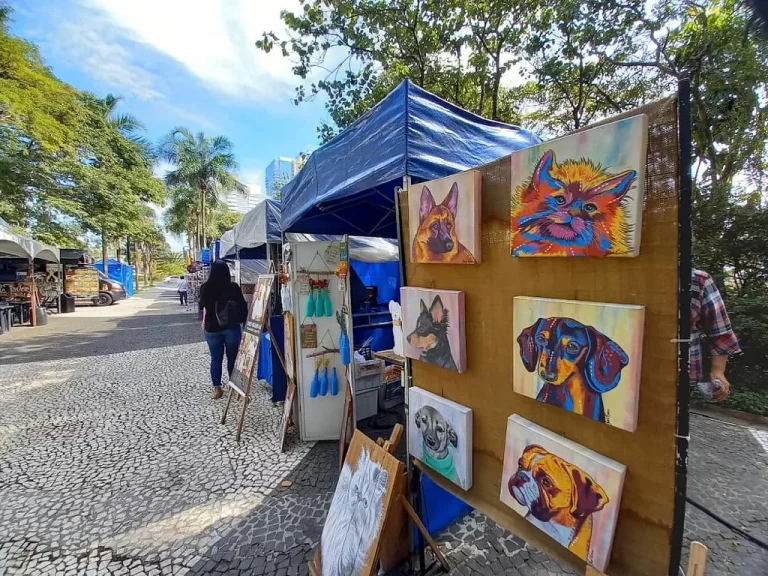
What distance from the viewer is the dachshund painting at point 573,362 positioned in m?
0.87

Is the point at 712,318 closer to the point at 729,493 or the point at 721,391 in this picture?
the point at 721,391

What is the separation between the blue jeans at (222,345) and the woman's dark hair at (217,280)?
0.50 m

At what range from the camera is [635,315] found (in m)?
0.81

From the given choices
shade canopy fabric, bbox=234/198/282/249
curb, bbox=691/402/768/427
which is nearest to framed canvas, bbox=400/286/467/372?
shade canopy fabric, bbox=234/198/282/249

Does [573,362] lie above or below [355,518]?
above

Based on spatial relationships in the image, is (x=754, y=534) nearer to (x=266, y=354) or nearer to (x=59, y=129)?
(x=266, y=354)

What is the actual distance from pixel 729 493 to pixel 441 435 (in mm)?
2595

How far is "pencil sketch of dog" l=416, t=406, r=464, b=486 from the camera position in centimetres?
136

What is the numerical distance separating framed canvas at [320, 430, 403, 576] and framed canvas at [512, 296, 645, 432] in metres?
0.72

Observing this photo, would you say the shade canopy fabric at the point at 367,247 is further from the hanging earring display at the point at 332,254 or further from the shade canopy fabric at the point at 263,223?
the hanging earring display at the point at 332,254

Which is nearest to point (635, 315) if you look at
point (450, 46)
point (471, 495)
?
point (471, 495)

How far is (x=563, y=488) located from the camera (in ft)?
3.26

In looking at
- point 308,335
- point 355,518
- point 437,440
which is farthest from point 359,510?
point 308,335

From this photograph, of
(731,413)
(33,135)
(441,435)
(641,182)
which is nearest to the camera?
(641,182)
